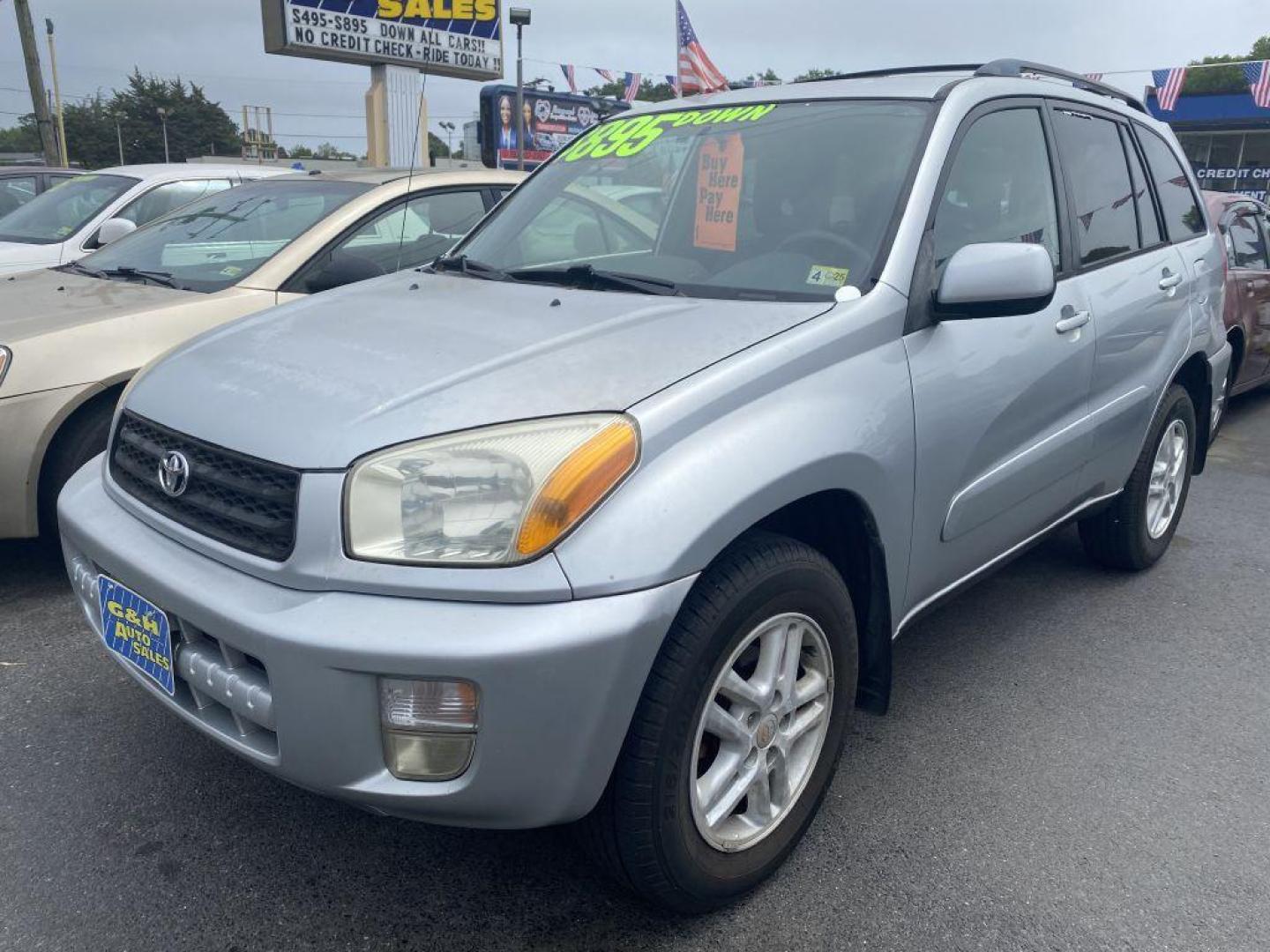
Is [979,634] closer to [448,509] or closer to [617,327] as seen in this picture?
[617,327]

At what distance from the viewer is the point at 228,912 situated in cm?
212

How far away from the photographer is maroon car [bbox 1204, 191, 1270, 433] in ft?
20.5

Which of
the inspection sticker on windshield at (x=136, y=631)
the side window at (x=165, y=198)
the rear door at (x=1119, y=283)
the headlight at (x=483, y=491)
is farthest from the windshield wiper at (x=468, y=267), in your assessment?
the side window at (x=165, y=198)

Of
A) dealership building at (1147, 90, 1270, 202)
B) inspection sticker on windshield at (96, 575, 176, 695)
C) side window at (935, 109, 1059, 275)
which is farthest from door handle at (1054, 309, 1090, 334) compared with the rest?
dealership building at (1147, 90, 1270, 202)

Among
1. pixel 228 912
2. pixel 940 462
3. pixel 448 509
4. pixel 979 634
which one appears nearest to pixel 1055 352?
pixel 940 462

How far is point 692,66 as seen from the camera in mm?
5281

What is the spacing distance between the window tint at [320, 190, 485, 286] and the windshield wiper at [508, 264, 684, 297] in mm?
1723

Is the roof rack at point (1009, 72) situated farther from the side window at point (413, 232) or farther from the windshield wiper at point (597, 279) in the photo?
the side window at point (413, 232)

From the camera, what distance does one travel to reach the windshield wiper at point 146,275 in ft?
13.9

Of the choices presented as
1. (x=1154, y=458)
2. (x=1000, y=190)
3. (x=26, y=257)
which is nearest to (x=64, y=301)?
(x=26, y=257)

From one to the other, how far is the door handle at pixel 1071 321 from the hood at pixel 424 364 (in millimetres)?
992

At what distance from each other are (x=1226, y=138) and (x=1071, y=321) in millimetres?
35991

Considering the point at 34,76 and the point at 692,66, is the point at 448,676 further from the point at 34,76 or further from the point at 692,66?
the point at 34,76

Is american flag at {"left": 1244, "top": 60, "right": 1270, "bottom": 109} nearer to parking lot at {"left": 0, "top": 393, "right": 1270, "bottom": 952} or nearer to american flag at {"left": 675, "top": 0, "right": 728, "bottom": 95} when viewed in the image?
american flag at {"left": 675, "top": 0, "right": 728, "bottom": 95}
